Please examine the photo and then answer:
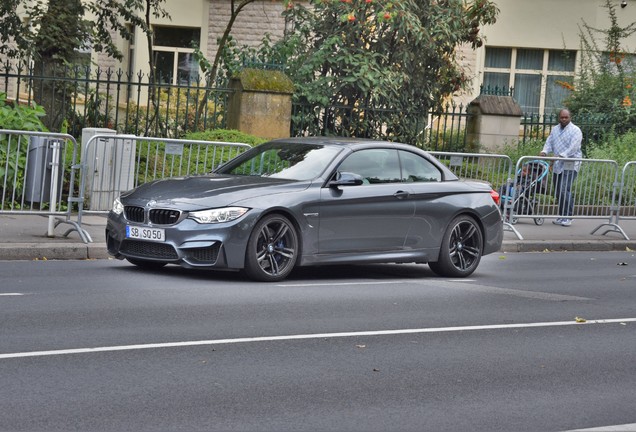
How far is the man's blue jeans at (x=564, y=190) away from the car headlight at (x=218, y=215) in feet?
29.4

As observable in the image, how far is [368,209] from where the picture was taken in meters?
12.9

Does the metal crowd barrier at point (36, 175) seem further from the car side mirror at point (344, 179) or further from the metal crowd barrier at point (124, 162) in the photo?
the car side mirror at point (344, 179)

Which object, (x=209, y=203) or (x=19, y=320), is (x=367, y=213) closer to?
(x=209, y=203)

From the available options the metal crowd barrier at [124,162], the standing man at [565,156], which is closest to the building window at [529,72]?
the standing man at [565,156]

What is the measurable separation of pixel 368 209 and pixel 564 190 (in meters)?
7.40

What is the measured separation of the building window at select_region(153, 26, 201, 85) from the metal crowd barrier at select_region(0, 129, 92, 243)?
2131cm

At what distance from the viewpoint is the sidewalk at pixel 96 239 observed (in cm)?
1386

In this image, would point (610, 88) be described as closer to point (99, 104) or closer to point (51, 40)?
point (99, 104)

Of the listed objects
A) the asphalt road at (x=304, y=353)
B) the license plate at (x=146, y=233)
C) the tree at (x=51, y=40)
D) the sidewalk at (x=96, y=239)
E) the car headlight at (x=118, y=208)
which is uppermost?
the tree at (x=51, y=40)

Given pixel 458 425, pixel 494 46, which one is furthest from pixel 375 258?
pixel 494 46

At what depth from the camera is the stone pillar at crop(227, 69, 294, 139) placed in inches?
834

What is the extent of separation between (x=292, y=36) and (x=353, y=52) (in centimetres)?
123

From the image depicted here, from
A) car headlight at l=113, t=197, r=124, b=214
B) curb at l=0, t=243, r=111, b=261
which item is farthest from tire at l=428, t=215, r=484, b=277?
curb at l=0, t=243, r=111, b=261

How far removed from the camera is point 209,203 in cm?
1183
